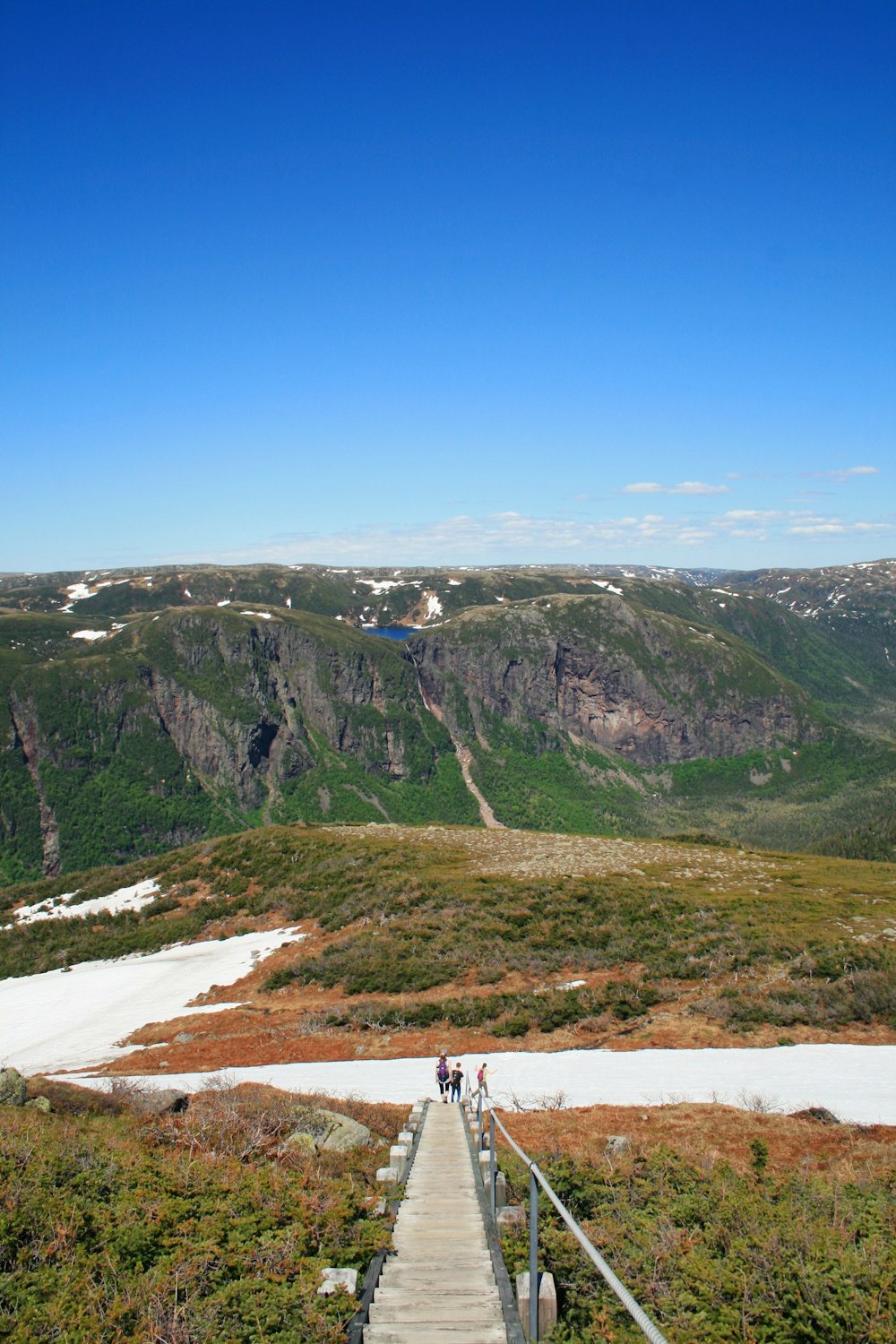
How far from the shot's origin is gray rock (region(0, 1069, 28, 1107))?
56.5 ft

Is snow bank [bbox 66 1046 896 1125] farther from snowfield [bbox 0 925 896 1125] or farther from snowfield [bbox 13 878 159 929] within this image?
snowfield [bbox 13 878 159 929]

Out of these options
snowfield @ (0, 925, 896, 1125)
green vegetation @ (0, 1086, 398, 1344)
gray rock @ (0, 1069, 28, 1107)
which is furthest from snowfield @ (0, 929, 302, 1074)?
green vegetation @ (0, 1086, 398, 1344)

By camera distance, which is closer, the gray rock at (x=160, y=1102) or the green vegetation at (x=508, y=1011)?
the gray rock at (x=160, y=1102)

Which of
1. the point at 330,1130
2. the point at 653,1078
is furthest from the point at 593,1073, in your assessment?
the point at 330,1130

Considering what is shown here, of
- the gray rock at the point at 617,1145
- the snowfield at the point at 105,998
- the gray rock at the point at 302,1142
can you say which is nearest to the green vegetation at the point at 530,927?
the snowfield at the point at 105,998

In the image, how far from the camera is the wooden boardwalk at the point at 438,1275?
24.8 feet

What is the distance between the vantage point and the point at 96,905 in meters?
65.9

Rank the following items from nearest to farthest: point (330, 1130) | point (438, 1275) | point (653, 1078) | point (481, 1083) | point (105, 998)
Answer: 1. point (438, 1275)
2. point (330, 1130)
3. point (481, 1083)
4. point (653, 1078)
5. point (105, 998)

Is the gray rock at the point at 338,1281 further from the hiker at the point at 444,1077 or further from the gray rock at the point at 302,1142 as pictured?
the hiker at the point at 444,1077

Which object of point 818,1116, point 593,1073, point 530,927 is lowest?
point 530,927

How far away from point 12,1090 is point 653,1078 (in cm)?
1792

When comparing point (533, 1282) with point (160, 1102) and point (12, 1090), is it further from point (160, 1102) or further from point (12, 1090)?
point (12, 1090)

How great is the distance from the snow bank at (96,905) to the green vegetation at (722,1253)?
195ft

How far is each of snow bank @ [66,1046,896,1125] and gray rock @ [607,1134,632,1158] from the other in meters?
6.30
